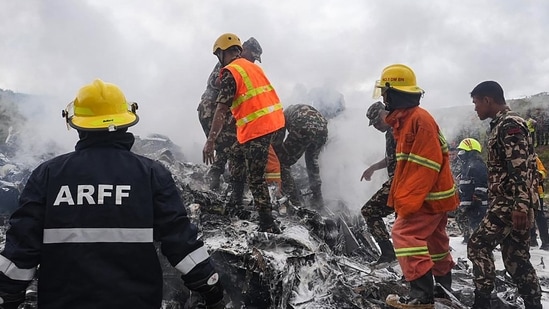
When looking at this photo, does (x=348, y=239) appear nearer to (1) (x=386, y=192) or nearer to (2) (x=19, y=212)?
(1) (x=386, y=192)

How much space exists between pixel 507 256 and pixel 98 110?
9.93ft

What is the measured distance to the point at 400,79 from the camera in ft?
10.5

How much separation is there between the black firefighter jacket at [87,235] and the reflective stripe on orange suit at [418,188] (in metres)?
1.80

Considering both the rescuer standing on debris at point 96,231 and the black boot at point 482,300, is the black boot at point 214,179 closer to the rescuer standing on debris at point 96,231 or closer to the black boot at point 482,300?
the black boot at point 482,300

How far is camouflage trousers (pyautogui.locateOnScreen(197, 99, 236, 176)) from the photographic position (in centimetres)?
489

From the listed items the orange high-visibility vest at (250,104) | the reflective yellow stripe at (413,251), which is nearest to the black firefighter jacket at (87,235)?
the reflective yellow stripe at (413,251)

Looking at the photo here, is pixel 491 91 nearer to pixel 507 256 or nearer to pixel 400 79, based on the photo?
pixel 400 79

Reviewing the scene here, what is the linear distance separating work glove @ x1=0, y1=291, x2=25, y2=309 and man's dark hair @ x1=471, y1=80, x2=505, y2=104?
3241 millimetres

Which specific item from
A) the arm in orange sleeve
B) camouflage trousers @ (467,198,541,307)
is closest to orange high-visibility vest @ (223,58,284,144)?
the arm in orange sleeve

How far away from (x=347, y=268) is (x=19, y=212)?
2.85 metres

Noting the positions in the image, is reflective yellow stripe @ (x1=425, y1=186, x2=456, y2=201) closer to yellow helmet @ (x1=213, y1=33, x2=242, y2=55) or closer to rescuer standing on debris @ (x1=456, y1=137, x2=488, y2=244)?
yellow helmet @ (x1=213, y1=33, x2=242, y2=55)

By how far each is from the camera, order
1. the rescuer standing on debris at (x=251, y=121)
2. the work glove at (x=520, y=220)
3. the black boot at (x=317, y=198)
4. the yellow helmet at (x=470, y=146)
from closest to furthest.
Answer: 1. the work glove at (x=520, y=220)
2. the rescuer standing on debris at (x=251, y=121)
3. the black boot at (x=317, y=198)
4. the yellow helmet at (x=470, y=146)

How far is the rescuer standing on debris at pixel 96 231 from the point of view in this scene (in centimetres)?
161

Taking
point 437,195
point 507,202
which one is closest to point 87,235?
point 437,195
